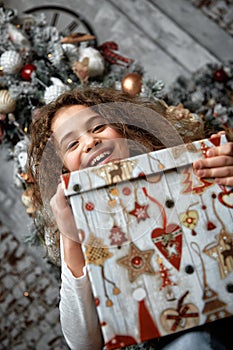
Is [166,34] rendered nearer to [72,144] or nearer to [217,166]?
[72,144]

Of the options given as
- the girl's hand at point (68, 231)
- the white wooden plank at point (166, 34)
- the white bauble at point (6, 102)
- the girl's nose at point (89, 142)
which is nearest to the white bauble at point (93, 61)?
the white bauble at point (6, 102)

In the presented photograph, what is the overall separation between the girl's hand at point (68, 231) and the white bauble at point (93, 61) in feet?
2.32

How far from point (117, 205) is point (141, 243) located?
0.30 ft

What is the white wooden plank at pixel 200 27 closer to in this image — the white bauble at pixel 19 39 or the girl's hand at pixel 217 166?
the white bauble at pixel 19 39

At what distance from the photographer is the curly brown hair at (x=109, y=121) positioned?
1246 millimetres

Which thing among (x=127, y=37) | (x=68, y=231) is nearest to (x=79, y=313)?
(x=68, y=231)

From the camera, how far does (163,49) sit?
2055mm

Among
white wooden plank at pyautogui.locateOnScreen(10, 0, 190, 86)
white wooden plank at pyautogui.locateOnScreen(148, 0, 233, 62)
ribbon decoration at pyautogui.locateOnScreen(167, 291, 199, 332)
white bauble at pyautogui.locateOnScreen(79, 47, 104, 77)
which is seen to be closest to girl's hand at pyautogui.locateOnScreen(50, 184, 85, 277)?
ribbon decoration at pyautogui.locateOnScreen(167, 291, 199, 332)

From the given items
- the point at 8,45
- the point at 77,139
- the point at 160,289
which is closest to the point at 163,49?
the point at 8,45

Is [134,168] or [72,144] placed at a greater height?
[134,168]

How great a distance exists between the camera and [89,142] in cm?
117

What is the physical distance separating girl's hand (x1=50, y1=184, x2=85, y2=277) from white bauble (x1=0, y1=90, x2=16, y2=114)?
0.61m

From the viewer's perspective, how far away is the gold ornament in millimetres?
1612

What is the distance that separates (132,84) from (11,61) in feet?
1.33
